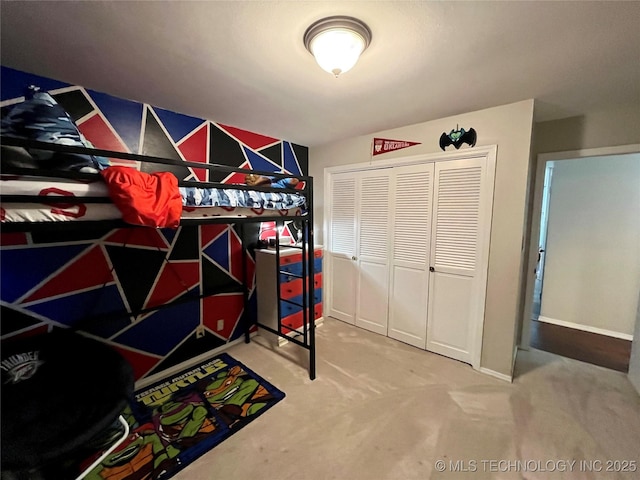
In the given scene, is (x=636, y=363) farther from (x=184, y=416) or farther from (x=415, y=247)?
(x=184, y=416)

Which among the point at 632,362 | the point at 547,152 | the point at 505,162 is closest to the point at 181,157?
the point at 505,162

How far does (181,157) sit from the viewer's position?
2320 millimetres

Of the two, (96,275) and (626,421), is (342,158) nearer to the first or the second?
(96,275)

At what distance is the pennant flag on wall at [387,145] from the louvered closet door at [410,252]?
22cm

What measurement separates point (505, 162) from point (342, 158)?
167 cm

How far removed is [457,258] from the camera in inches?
96.3

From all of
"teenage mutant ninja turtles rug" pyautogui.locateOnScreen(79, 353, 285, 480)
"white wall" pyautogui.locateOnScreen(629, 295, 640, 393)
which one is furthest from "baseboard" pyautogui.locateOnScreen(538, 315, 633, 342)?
"teenage mutant ninja turtles rug" pyautogui.locateOnScreen(79, 353, 285, 480)

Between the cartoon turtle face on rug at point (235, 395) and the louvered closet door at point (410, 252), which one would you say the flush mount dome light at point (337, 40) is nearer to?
the louvered closet door at point (410, 252)

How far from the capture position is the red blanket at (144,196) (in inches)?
44.3

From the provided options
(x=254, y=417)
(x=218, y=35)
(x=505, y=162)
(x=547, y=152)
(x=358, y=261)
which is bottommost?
(x=254, y=417)

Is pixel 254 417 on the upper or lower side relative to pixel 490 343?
lower

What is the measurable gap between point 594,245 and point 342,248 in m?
3.05

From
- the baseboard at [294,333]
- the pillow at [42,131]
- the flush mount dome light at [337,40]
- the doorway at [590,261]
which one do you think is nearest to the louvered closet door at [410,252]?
the baseboard at [294,333]

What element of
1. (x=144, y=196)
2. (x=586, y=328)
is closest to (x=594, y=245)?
(x=586, y=328)
